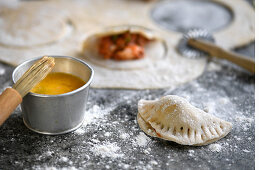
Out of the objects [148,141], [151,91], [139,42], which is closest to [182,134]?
[148,141]

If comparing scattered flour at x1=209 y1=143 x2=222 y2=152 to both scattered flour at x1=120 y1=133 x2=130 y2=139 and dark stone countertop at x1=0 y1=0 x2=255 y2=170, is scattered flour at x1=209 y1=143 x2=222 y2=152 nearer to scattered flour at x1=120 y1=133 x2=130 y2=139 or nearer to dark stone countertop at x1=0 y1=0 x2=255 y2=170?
dark stone countertop at x1=0 y1=0 x2=255 y2=170

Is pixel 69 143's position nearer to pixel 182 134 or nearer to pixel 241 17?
pixel 182 134

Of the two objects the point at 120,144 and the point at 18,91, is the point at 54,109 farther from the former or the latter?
the point at 120,144

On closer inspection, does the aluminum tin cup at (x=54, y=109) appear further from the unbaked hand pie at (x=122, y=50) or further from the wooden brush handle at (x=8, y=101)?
the unbaked hand pie at (x=122, y=50)

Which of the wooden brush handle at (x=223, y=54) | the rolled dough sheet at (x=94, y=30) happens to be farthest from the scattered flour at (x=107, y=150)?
the wooden brush handle at (x=223, y=54)

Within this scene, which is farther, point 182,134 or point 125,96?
point 125,96

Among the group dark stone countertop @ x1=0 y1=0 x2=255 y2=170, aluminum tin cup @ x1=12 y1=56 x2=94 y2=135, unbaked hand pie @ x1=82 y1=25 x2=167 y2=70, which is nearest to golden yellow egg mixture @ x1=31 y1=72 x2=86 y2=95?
aluminum tin cup @ x1=12 y1=56 x2=94 y2=135
